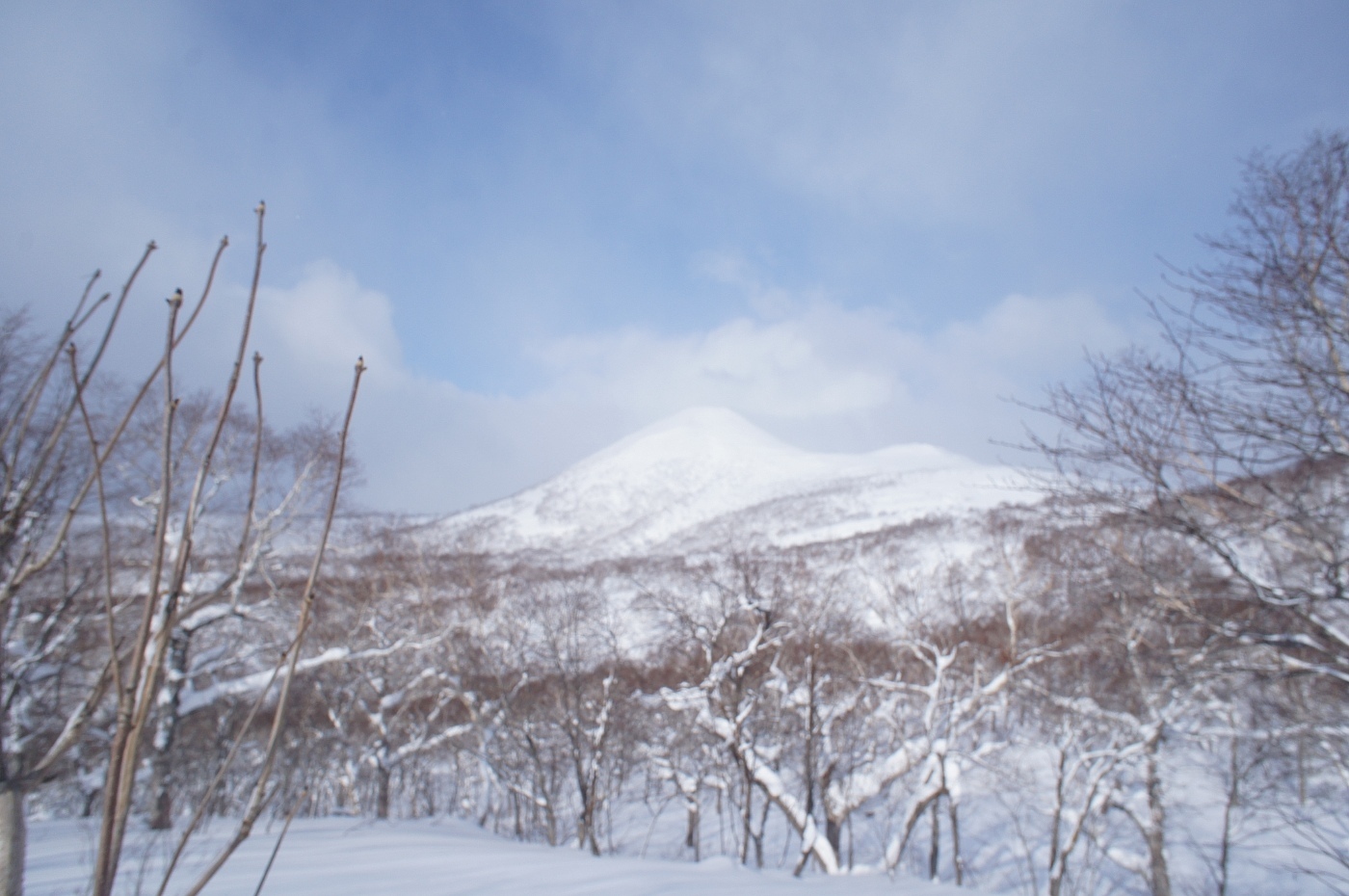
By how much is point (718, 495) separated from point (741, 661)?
211 ft

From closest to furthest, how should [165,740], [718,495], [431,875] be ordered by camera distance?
[431,875], [165,740], [718,495]

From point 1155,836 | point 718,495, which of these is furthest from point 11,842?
point 718,495

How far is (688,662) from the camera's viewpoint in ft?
46.7

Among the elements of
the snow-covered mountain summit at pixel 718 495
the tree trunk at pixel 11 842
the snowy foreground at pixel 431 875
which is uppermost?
the snow-covered mountain summit at pixel 718 495

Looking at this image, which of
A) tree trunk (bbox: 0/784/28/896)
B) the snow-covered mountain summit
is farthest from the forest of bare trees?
the snow-covered mountain summit

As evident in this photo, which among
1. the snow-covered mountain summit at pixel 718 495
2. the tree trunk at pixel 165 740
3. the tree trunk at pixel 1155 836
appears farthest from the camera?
the snow-covered mountain summit at pixel 718 495

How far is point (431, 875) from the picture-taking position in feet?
14.9

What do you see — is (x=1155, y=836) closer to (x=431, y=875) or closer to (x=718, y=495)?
(x=431, y=875)

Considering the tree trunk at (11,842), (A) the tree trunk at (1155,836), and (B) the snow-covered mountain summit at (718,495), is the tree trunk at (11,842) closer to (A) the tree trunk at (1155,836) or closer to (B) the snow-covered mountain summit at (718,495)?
(A) the tree trunk at (1155,836)

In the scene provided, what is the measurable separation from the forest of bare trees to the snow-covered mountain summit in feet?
78.7

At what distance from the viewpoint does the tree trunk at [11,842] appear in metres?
0.83

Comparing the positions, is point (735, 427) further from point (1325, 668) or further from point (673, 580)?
point (1325, 668)

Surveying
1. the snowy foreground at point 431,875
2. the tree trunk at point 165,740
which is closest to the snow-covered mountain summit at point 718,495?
the tree trunk at point 165,740

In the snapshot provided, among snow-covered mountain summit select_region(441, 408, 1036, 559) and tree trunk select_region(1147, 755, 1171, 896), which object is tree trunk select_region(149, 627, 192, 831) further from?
snow-covered mountain summit select_region(441, 408, 1036, 559)
